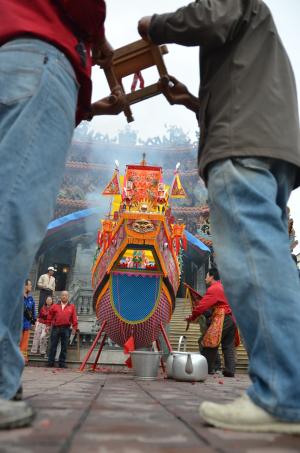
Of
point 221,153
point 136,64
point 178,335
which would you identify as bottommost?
point 178,335

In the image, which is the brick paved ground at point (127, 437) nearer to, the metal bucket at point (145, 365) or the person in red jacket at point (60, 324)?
the metal bucket at point (145, 365)

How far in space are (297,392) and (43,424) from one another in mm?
728

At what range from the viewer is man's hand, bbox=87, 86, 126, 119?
6.48 feet

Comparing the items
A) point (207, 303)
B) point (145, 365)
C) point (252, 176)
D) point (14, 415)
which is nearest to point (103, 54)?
point (252, 176)

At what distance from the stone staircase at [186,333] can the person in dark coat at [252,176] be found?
8.74m

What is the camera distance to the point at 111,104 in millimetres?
2006

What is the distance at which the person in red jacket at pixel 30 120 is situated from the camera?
3.88ft

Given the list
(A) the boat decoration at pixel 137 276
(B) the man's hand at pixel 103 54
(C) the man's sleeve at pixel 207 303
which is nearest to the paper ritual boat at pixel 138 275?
(A) the boat decoration at pixel 137 276

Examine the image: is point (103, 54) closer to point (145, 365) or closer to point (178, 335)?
point (145, 365)

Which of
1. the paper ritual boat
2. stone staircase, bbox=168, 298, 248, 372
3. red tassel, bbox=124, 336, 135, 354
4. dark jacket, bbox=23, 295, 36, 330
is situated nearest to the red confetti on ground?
the paper ritual boat

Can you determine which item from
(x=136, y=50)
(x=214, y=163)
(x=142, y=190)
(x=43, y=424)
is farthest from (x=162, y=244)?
(x=43, y=424)

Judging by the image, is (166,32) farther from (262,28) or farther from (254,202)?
(254,202)

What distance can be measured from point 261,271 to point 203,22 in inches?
37.6

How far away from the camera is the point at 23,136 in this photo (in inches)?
50.1
